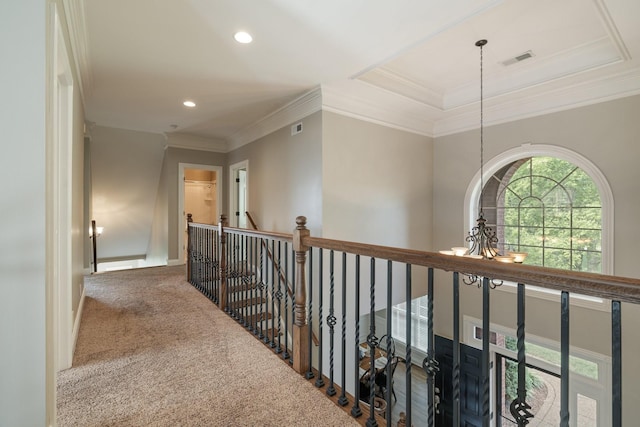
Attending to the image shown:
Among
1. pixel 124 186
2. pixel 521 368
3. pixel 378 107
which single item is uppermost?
pixel 378 107

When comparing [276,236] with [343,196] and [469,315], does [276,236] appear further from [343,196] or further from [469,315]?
[469,315]

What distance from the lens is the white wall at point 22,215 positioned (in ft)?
3.67

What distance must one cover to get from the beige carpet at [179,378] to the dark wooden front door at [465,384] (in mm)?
3829

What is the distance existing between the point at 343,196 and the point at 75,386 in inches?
120

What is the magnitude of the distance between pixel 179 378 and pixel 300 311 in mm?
905

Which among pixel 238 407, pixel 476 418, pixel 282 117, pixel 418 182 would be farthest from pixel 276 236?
pixel 476 418

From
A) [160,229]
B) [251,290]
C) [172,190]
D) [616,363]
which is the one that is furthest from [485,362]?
[160,229]

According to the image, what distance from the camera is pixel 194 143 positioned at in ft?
19.6

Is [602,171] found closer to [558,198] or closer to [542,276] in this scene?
→ [558,198]

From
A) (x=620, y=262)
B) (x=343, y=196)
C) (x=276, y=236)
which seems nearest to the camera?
(x=276, y=236)

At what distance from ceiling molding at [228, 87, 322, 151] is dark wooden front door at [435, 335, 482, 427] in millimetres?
4333

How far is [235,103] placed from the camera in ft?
13.8

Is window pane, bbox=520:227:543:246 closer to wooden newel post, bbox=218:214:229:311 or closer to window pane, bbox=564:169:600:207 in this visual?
window pane, bbox=564:169:600:207

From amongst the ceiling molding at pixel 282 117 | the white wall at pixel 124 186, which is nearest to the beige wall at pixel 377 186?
the ceiling molding at pixel 282 117
